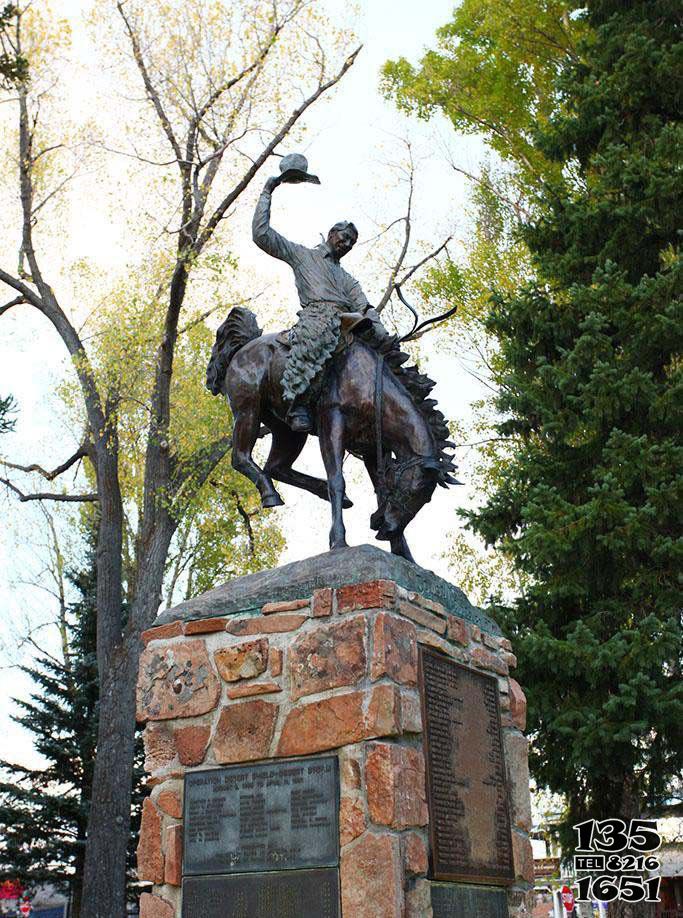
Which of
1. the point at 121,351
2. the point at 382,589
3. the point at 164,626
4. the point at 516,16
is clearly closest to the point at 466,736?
the point at 382,589

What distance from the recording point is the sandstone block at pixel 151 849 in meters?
5.00

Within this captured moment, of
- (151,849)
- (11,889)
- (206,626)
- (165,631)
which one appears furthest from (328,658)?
(11,889)

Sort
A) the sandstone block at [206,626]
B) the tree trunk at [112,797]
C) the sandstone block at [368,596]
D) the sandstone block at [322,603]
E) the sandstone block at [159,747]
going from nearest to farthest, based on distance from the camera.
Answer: the sandstone block at [368,596] < the sandstone block at [322,603] < the sandstone block at [159,747] < the sandstone block at [206,626] < the tree trunk at [112,797]

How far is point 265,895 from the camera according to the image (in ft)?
15.1

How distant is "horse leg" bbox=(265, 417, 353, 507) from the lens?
616 cm

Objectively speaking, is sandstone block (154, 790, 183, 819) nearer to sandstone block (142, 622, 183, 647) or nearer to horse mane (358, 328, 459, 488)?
sandstone block (142, 622, 183, 647)

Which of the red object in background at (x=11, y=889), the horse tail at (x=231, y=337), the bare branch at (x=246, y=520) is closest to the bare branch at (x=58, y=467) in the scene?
the bare branch at (x=246, y=520)

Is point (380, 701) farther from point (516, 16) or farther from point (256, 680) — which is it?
point (516, 16)

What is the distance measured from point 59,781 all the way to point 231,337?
13.2 meters

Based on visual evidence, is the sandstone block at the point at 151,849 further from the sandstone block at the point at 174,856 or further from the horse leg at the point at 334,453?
the horse leg at the point at 334,453

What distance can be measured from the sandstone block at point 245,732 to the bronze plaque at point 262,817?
0.06 metres

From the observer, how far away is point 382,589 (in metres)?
4.84

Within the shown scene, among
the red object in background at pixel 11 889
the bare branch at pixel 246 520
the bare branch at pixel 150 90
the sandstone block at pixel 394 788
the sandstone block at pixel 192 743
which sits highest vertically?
the bare branch at pixel 150 90

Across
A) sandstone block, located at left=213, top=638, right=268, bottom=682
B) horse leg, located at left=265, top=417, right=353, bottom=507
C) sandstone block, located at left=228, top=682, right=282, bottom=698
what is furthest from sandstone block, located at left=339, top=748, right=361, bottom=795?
horse leg, located at left=265, top=417, right=353, bottom=507
